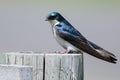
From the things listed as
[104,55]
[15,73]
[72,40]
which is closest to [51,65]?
[15,73]

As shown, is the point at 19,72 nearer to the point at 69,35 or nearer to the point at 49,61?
the point at 49,61

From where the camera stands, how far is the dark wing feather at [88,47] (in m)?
2.55

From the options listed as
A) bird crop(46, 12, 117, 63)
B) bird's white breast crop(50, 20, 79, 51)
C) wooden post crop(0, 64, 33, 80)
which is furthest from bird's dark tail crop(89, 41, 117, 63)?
wooden post crop(0, 64, 33, 80)

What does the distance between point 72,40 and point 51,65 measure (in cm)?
78

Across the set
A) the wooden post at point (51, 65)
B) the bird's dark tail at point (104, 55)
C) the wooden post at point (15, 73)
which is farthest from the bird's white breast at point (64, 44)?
the wooden post at point (15, 73)

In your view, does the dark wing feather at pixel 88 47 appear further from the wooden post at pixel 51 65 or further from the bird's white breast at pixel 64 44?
the wooden post at pixel 51 65

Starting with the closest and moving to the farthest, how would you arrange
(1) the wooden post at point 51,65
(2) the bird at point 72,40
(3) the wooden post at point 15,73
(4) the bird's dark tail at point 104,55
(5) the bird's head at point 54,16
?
1. (3) the wooden post at point 15,73
2. (1) the wooden post at point 51,65
3. (4) the bird's dark tail at point 104,55
4. (2) the bird at point 72,40
5. (5) the bird's head at point 54,16

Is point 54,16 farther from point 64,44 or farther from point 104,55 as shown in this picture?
point 104,55

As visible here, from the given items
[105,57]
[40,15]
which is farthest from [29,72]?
[40,15]

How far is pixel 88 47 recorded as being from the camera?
9.08 ft

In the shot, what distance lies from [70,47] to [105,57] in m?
0.31

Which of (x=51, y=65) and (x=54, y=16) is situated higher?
(x=54, y=16)

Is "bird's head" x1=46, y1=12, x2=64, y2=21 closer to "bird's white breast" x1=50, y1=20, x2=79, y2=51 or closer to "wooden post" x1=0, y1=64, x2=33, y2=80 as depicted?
"bird's white breast" x1=50, y1=20, x2=79, y2=51

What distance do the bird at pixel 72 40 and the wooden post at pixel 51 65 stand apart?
1.35 ft
